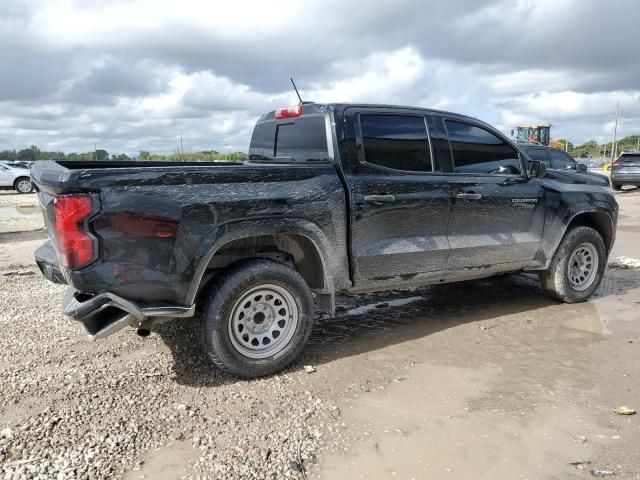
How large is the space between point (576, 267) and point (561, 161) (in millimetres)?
7568

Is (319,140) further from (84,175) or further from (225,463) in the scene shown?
(225,463)

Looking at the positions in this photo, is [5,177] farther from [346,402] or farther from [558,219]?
[346,402]

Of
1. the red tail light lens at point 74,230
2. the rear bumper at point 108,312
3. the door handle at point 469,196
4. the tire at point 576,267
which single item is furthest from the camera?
the tire at point 576,267

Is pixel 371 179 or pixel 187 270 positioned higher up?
pixel 371 179

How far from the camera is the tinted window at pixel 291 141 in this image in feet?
14.5

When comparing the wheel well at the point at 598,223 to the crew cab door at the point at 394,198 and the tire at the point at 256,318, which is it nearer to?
the crew cab door at the point at 394,198

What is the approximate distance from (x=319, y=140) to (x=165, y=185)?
1501 mm

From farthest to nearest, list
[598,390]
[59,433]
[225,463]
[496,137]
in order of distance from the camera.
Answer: [496,137] < [598,390] < [59,433] < [225,463]

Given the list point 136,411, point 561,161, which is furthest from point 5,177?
point 136,411

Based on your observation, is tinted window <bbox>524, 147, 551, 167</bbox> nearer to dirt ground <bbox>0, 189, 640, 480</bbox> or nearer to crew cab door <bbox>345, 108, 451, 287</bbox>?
dirt ground <bbox>0, 189, 640, 480</bbox>

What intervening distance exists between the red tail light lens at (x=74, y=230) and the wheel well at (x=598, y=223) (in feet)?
15.6

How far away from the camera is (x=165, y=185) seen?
10.9 feet

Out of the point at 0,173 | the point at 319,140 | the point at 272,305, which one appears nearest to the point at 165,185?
the point at 272,305

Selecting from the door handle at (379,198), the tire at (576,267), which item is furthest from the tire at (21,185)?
the tire at (576,267)
